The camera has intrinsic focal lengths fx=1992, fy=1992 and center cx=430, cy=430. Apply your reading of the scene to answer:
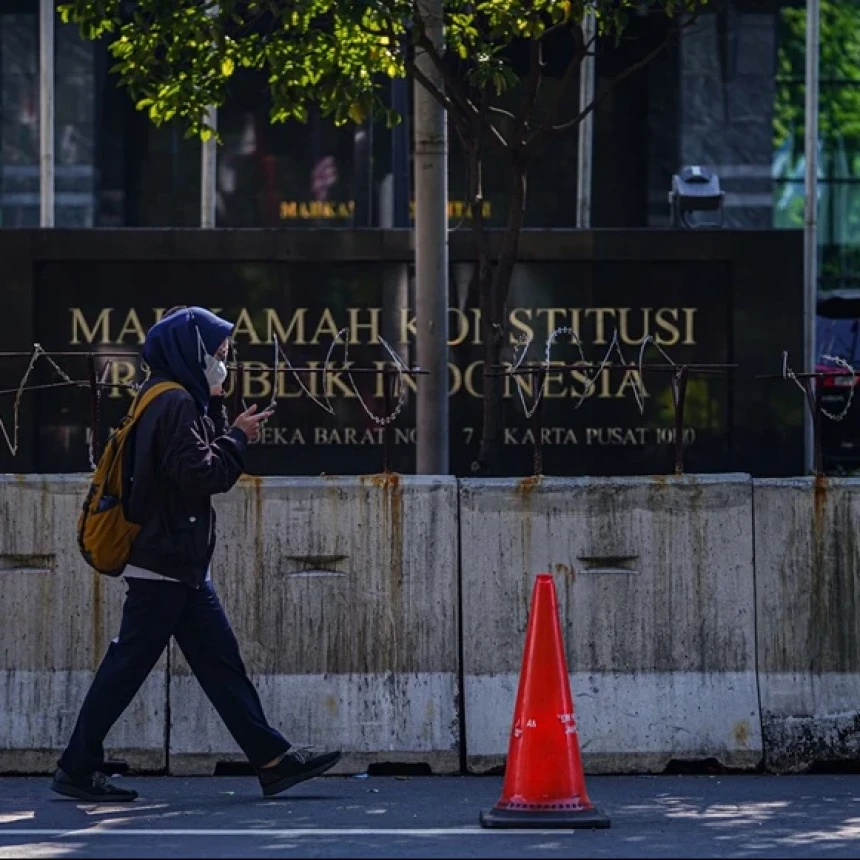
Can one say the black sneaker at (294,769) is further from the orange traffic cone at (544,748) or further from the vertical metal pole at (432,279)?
the vertical metal pole at (432,279)

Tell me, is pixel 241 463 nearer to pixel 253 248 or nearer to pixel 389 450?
pixel 389 450

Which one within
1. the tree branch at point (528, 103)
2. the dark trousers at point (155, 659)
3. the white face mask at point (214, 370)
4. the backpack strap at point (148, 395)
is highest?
the tree branch at point (528, 103)

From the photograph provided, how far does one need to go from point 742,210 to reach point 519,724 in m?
17.2

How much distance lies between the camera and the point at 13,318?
15.2 meters

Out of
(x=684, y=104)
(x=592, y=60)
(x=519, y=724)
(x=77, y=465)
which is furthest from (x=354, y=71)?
(x=684, y=104)

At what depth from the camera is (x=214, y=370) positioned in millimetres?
8117

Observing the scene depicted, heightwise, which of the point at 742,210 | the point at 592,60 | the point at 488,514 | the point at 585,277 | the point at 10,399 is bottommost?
the point at 488,514

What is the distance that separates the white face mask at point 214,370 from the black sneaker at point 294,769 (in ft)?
5.08

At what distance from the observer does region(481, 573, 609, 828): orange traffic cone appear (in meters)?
7.48

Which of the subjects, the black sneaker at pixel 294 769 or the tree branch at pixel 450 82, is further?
the tree branch at pixel 450 82

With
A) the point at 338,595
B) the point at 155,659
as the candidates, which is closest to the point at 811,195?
the point at 338,595

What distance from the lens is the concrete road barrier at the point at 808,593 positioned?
357 inches

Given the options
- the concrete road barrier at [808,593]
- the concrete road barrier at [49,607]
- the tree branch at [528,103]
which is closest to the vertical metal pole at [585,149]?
the tree branch at [528,103]

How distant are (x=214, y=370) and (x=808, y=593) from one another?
2.98 meters
